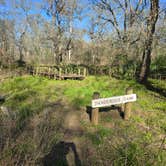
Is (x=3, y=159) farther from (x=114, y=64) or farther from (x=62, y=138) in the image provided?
(x=114, y=64)

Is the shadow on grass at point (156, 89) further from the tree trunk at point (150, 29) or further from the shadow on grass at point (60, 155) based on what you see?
the shadow on grass at point (60, 155)

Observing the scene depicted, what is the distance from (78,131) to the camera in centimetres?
654

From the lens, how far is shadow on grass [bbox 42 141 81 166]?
16.6ft

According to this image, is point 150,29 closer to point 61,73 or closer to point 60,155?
point 61,73

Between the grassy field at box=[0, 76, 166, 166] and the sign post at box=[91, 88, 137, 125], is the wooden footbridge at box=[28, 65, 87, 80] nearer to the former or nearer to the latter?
the grassy field at box=[0, 76, 166, 166]

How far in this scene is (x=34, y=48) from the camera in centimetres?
4178

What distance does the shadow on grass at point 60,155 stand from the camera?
5066 millimetres

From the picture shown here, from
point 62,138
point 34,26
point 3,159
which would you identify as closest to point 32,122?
point 62,138

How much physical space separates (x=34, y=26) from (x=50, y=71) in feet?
72.5

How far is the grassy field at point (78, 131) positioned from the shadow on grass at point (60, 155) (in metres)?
0.01

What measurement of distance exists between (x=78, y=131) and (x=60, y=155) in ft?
4.24

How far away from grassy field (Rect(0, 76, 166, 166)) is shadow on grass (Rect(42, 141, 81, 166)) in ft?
0.04

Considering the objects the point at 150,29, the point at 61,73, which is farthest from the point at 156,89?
the point at 61,73

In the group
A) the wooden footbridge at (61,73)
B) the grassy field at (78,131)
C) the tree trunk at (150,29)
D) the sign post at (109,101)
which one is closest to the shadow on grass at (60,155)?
the grassy field at (78,131)
